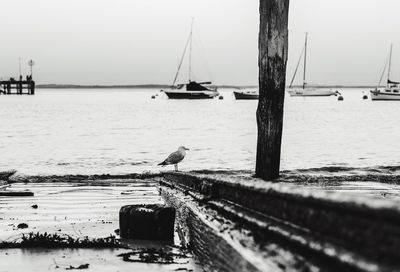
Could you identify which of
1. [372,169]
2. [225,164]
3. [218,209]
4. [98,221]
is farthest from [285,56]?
[225,164]

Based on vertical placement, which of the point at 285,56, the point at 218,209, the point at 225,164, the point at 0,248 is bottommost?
the point at 225,164

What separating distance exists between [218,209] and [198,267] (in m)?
0.43

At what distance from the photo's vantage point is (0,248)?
4203mm

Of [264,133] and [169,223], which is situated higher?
[264,133]

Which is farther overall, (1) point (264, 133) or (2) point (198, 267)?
(1) point (264, 133)

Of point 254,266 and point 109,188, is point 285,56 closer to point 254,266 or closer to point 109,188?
point 109,188

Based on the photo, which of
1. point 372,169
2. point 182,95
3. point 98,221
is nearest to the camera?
point 98,221

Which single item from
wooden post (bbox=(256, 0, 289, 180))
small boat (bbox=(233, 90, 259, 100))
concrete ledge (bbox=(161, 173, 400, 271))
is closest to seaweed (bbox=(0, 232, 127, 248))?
concrete ledge (bbox=(161, 173, 400, 271))

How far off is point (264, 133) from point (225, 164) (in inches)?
450

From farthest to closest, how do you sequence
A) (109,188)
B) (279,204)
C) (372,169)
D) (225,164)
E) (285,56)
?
1. (225,164)
2. (372,169)
3. (109,188)
4. (285,56)
5. (279,204)

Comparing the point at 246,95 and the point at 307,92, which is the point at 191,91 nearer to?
the point at 246,95

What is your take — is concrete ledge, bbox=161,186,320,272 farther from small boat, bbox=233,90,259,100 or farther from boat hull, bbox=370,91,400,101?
small boat, bbox=233,90,259,100

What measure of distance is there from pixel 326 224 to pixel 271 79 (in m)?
5.74

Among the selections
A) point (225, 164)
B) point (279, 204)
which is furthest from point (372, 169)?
point (279, 204)
